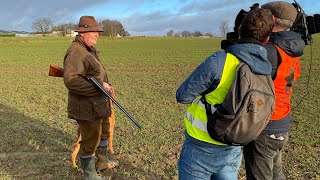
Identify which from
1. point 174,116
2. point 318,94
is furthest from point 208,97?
point 318,94

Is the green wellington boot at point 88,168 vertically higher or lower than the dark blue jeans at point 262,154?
lower

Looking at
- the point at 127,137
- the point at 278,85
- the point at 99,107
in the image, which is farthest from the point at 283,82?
the point at 127,137

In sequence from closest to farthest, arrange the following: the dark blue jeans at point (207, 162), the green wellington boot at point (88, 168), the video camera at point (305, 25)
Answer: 1. the dark blue jeans at point (207, 162)
2. the video camera at point (305, 25)
3. the green wellington boot at point (88, 168)

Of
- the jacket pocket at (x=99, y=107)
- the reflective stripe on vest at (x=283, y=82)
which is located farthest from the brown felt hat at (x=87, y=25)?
the reflective stripe on vest at (x=283, y=82)

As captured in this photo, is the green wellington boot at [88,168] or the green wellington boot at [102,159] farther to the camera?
the green wellington boot at [102,159]

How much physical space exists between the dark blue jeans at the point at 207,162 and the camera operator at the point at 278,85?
336 millimetres

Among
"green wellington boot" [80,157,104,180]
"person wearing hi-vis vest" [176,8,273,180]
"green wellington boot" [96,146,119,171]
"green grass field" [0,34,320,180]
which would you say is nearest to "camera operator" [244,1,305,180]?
"person wearing hi-vis vest" [176,8,273,180]

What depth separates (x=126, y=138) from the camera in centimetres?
638

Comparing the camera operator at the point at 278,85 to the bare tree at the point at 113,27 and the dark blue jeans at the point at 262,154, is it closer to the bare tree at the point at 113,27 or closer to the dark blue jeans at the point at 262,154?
the dark blue jeans at the point at 262,154

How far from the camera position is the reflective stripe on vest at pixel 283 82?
2.83 m

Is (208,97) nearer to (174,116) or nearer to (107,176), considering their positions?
(107,176)

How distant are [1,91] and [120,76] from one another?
17.1 feet

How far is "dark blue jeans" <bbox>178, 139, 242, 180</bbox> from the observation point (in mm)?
2504

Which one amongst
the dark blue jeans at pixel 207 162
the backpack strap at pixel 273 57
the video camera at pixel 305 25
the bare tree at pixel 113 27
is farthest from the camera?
the bare tree at pixel 113 27
